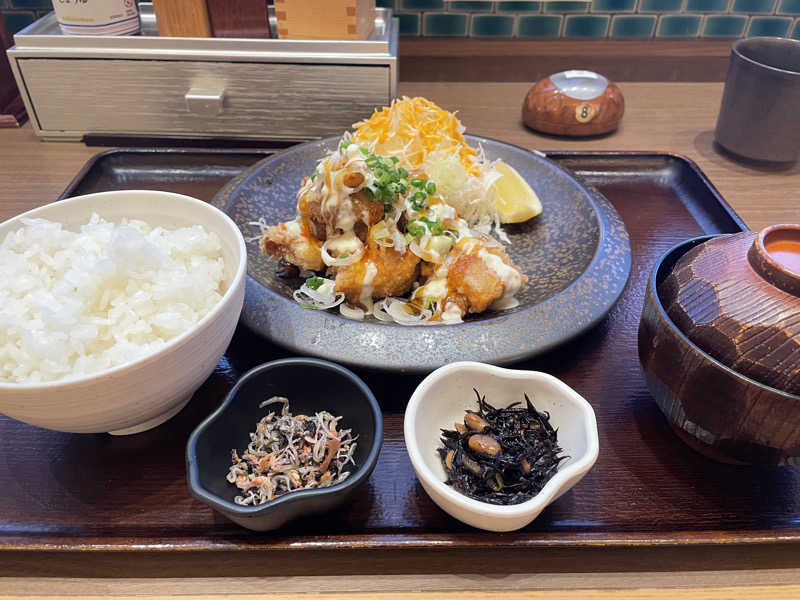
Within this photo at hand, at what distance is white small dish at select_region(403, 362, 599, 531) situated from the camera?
2.75ft

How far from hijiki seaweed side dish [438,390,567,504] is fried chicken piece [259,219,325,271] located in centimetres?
57

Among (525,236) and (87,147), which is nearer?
(525,236)

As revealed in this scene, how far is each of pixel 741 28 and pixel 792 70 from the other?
0.77 m

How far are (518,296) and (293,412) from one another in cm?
62

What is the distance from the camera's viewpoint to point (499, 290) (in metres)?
1.28

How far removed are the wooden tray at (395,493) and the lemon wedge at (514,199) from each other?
47cm

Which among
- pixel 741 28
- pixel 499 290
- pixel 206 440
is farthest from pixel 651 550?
pixel 741 28

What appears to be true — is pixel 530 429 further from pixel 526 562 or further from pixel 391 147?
pixel 391 147

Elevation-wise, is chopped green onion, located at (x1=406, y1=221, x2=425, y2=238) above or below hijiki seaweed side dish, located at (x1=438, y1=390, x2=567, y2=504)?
above

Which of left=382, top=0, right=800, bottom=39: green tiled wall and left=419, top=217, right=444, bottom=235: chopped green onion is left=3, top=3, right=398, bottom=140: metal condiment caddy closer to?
left=382, top=0, right=800, bottom=39: green tiled wall

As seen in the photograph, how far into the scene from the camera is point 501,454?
938mm

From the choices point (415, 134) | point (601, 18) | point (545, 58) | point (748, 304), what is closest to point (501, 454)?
point (748, 304)

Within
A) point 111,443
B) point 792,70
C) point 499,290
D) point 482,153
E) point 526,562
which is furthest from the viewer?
point 792,70

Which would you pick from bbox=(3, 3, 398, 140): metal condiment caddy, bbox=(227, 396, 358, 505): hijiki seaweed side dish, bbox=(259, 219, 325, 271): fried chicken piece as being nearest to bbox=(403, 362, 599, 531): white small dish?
bbox=(227, 396, 358, 505): hijiki seaweed side dish
